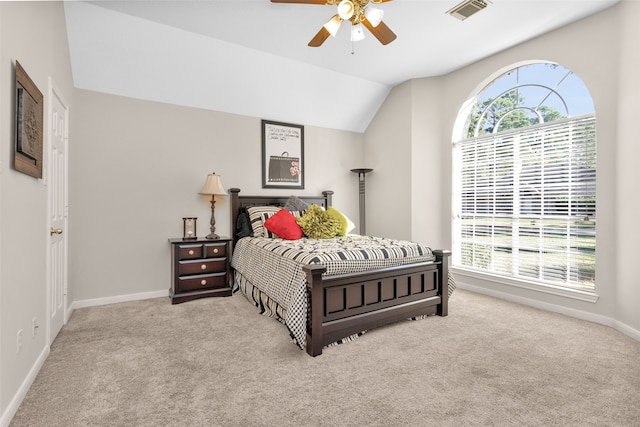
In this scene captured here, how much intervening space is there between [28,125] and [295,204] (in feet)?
9.67

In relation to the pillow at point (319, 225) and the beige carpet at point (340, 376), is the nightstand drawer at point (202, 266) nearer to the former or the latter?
the beige carpet at point (340, 376)

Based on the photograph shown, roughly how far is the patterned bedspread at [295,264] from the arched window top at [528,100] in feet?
6.94

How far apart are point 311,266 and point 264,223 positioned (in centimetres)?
181

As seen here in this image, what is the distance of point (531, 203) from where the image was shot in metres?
Result: 3.63

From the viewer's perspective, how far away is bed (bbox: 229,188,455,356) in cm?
237

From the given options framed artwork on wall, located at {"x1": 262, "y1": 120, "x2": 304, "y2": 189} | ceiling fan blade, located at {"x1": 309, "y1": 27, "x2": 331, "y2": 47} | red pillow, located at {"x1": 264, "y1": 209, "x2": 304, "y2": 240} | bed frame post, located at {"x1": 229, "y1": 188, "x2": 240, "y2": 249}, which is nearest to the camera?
ceiling fan blade, located at {"x1": 309, "y1": 27, "x2": 331, "y2": 47}

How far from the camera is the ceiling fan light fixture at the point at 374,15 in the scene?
7.50ft

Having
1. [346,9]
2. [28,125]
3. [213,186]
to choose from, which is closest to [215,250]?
[213,186]

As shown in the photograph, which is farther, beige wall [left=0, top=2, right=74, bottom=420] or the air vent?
the air vent

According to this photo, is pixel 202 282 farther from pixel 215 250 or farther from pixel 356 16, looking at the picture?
pixel 356 16

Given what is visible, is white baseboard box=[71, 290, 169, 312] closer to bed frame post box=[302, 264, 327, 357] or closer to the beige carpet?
the beige carpet

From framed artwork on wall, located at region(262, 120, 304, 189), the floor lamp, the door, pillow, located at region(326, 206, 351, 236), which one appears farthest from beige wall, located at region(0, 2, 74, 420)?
the floor lamp

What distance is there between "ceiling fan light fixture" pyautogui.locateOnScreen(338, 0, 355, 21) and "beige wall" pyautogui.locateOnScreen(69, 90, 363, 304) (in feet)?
8.10

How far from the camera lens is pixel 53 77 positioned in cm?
254
